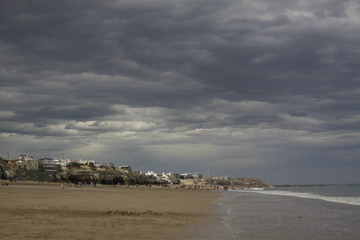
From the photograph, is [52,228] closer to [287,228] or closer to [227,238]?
[227,238]

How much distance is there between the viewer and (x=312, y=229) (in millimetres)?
16266

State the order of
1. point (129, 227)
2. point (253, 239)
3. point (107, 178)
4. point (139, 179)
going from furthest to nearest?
point (139, 179), point (107, 178), point (129, 227), point (253, 239)

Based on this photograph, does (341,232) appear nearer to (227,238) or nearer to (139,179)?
(227,238)

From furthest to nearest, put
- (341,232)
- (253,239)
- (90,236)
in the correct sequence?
1. (341,232)
2. (253,239)
3. (90,236)

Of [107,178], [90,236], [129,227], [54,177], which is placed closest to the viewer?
[90,236]

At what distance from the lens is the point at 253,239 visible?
12773 millimetres

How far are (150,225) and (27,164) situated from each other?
130 metres

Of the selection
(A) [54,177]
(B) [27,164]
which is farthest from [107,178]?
(B) [27,164]

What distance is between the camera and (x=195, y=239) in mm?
12398

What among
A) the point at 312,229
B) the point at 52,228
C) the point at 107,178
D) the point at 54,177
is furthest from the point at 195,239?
the point at 107,178

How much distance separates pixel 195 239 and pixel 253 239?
6.88 feet

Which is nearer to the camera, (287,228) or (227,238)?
(227,238)

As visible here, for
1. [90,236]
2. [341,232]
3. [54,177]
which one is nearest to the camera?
[90,236]

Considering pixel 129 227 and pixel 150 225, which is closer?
pixel 129 227
